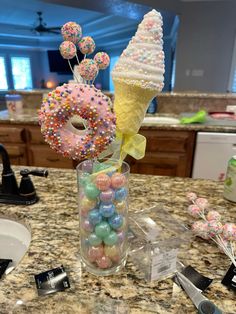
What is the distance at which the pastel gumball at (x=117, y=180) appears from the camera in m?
0.49

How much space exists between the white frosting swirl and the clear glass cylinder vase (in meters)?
0.19

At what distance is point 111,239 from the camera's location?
1.68 feet

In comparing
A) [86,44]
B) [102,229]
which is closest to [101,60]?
[86,44]

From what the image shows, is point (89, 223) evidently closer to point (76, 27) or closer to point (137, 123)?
point (137, 123)

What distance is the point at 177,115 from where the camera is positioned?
8.02 feet

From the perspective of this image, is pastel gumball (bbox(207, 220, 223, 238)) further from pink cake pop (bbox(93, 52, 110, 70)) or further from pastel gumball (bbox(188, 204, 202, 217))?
pink cake pop (bbox(93, 52, 110, 70))

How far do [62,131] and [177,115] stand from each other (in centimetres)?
214

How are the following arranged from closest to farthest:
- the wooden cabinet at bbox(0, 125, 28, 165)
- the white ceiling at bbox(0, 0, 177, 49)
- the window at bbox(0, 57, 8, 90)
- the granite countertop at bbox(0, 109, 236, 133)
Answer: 1. the granite countertop at bbox(0, 109, 236, 133)
2. the wooden cabinet at bbox(0, 125, 28, 165)
3. the white ceiling at bbox(0, 0, 177, 49)
4. the window at bbox(0, 57, 8, 90)

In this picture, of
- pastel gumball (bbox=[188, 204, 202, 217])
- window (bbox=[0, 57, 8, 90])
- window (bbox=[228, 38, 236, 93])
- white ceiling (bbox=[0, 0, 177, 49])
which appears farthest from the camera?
window (bbox=[0, 57, 8, 90])

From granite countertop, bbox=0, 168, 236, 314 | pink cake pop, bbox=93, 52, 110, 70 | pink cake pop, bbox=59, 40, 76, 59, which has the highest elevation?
pink cake pop, bbox=59, 40, 76, 59

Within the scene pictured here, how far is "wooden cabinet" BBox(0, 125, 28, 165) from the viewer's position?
2126 mm

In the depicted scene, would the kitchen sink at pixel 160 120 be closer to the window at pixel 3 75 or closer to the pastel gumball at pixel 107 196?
the pastel gumball at pixel 107 196

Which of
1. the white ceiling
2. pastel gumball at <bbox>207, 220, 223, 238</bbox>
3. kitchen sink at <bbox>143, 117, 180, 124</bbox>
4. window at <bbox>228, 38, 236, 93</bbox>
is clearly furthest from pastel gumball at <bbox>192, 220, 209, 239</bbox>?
window at <bbox>228, 38, 236, 93</bbox>

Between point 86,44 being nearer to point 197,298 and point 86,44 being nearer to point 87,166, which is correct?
point 87,166
